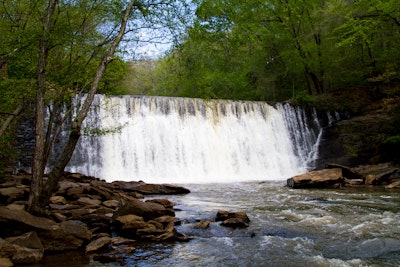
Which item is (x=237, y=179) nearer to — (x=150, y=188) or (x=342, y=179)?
(x=342, y=179)

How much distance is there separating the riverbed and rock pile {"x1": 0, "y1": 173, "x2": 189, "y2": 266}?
0.40 m

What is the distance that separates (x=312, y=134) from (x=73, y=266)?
21.7 meters

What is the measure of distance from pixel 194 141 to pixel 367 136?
10718mm

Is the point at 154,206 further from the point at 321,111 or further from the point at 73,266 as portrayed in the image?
the point at 321,111

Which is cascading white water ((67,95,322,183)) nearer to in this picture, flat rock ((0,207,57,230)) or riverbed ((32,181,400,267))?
riverbed ((32,181,400,267))

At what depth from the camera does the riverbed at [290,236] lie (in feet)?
18.4

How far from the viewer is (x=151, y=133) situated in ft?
65.5

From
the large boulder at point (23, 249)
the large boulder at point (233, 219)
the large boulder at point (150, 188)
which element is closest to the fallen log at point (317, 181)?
the large boulder at point (150, 188)

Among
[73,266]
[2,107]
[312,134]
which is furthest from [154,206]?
[312,134]

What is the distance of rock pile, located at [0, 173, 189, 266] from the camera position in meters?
5.53

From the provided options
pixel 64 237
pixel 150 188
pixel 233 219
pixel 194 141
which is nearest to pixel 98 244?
pixel 64 237

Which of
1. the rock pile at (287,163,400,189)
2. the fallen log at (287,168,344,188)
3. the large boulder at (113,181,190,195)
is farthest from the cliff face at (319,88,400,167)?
the large boulder at (113,181,190,195)

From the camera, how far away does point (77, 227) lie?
21.0 ft

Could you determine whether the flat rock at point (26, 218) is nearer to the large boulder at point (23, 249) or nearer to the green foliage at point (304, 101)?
the large boulder at point (23, 249)
